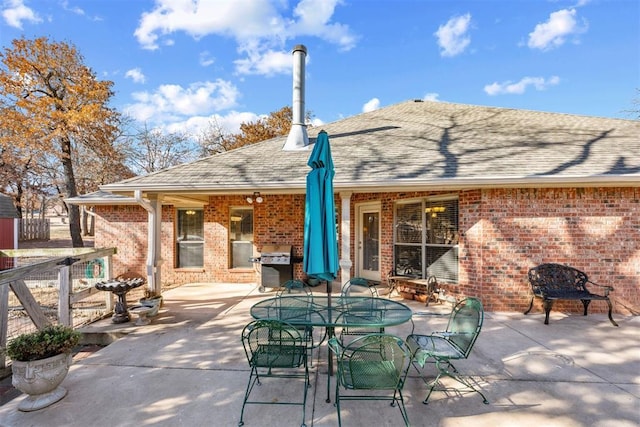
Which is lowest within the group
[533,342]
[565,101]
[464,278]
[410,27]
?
[533,342]

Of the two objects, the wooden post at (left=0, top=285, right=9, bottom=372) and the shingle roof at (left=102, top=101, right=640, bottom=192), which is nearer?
the wooden post at (left=0, top=285, right=9, bottom=372)

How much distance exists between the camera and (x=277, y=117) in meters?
22.2

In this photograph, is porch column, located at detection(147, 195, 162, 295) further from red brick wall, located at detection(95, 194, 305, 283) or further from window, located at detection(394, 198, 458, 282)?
window, located at detection(394, 198, 458, 282)

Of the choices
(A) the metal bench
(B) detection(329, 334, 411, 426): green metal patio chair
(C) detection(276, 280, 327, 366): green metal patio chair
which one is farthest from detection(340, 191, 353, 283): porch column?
(A) the metal bench

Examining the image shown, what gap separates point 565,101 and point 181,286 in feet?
52.2

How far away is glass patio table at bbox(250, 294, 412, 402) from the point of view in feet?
10.3

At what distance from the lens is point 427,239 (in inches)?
267

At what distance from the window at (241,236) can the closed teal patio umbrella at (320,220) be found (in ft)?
19.0

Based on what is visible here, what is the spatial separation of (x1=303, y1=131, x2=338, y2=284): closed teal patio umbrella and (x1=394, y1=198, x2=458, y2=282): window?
410 centimetres

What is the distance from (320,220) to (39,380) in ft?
10.2

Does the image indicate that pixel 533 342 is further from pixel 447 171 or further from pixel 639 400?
pixel 447 171

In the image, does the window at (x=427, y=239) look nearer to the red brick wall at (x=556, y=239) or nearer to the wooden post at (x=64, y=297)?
the red brick wall at (x=556, y=239)

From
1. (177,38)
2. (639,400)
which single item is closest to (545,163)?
(639,400)

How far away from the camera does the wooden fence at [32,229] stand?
58.3 feet
